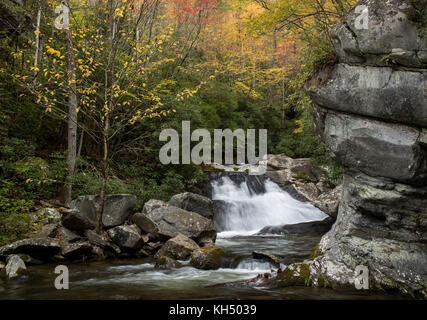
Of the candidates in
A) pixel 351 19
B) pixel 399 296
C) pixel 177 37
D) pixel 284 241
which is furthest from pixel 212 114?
pixel 399 296

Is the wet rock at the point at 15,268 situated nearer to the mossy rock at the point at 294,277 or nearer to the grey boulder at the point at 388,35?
the mossy rock at the point at 294,277

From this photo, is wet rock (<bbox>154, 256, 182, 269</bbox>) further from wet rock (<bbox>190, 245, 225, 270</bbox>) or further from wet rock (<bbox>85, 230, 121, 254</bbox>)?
wet rock (<bbox>85, 230, 121, 254</bbox>)

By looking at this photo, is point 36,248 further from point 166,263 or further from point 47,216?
point 166,263

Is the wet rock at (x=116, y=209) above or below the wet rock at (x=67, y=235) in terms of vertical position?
above

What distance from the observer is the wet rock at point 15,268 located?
631cm

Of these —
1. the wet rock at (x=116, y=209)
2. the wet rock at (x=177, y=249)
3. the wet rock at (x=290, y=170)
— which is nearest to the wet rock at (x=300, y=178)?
the wet rock at (x=290, y=170)

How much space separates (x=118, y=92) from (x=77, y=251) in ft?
13.8

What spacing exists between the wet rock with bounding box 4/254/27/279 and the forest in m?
1.27

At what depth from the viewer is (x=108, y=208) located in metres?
9.60

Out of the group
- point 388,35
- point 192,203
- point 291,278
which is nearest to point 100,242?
point 192,203

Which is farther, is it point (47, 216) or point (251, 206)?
point (251, 206)

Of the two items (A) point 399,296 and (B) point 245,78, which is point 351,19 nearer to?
(A) point 399,296

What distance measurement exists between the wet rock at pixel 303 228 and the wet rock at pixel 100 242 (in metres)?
5.97

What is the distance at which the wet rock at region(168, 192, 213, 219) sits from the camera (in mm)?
11248
